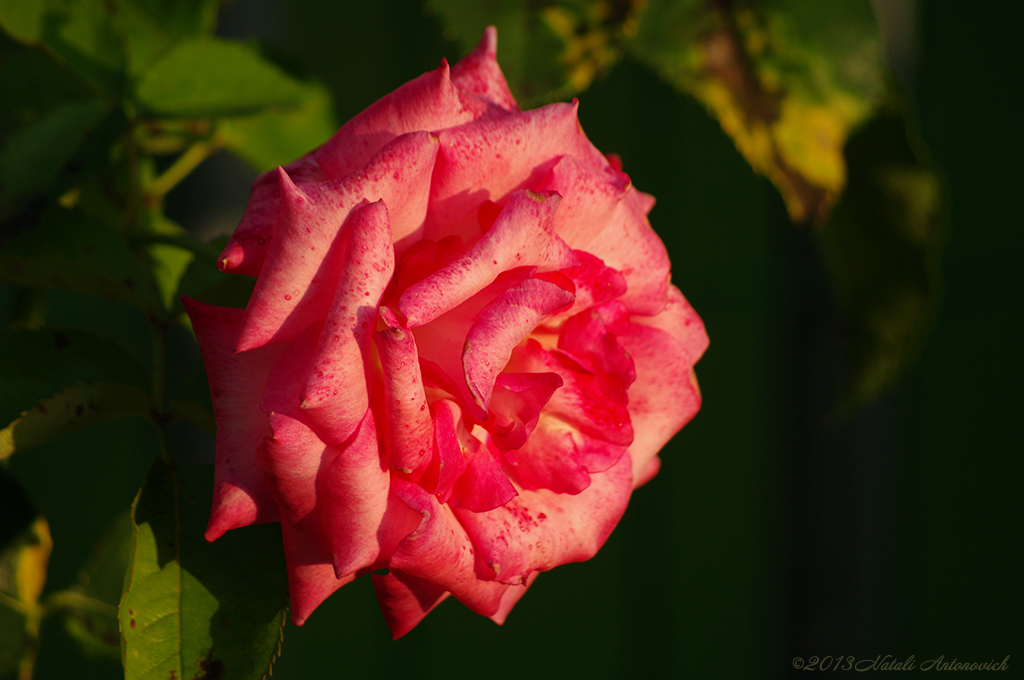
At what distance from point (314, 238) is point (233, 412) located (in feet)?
0.23

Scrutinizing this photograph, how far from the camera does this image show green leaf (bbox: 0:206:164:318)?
300 mm

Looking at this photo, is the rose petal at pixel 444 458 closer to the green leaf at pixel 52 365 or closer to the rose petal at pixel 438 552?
the rose petal at pixel 438 552

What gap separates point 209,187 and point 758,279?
1.02 meters

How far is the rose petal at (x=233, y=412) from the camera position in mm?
243

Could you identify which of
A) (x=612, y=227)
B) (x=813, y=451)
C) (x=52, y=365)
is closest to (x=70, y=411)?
(x=52, y=365)

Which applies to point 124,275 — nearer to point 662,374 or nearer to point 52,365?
point 52,365

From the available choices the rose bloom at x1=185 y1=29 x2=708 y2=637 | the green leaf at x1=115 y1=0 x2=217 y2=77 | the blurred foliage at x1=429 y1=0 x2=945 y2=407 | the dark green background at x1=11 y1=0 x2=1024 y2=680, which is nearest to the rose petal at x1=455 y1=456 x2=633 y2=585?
the rose bloom at x1=185 y1=29 x2=708 y2=637

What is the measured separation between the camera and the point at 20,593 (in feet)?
1.22

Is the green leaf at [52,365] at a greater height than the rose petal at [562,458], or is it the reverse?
the green leaf at [52,365]

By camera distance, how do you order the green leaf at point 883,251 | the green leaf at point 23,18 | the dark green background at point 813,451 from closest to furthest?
1. the green leaf at point 23,18
2. the green leaf at point 883,251
3. the dark green background at point 813,451

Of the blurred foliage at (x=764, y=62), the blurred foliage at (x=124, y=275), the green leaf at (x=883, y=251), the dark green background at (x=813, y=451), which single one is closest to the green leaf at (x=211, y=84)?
the blurred foliage at (x=124, y=275)

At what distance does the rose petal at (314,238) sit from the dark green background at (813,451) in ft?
3.46

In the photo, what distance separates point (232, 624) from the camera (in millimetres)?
261

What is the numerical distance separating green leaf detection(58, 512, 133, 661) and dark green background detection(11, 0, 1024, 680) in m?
0.89
